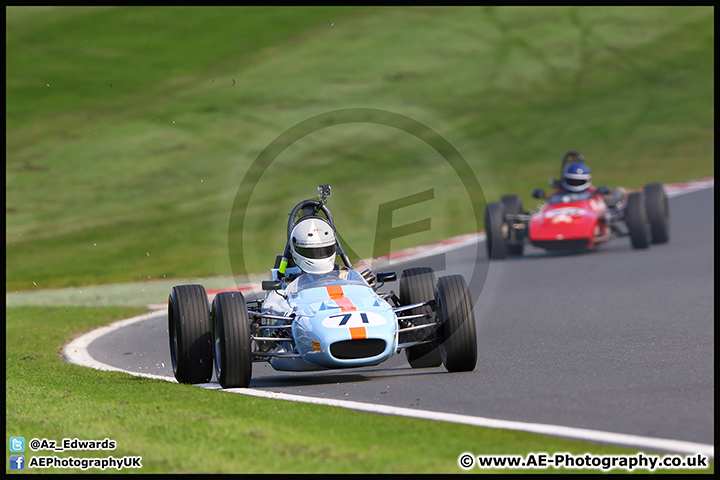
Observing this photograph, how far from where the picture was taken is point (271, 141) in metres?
37.7

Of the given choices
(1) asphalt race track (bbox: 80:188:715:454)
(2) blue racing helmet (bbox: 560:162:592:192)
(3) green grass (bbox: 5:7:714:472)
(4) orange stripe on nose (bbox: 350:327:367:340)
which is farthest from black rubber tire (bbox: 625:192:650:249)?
(4) orange stripe on nose (bbox: 350:327:367:340)

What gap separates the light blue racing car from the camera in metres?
8.54

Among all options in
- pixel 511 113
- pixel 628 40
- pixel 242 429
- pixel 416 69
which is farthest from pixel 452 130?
pixel 242 429

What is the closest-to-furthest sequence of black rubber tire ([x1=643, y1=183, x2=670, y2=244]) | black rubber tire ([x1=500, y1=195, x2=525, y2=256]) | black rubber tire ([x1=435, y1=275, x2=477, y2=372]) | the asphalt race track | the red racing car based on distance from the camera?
the asphalt race track, black rubber tire ([x1=435, y1=275, x2=477, y2=372]), the red racing car, black rubber tire ([x1=643, y1=183, x2=670, y2=244]), black rubber tire ([x1=500, y1=195, x2=525, y2=256])

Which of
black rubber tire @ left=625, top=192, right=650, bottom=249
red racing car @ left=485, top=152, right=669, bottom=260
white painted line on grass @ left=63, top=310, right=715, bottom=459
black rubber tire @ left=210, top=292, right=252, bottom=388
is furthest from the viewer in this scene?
black rubber tire @ left=625, top=192, right=650, bottom=249

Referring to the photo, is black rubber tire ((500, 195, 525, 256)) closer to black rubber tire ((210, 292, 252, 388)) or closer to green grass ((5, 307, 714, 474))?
black rubber tire ((210, 292, 252, 388))

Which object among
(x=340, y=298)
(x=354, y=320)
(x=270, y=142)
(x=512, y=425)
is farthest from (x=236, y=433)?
(x=270, y=142)

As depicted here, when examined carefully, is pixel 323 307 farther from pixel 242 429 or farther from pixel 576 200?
pixel 576 200

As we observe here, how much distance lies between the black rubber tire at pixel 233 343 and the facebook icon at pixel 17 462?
259 cm

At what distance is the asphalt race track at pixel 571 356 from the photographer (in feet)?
23.5

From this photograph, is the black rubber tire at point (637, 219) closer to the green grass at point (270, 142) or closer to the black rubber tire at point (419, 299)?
the green grass at point (270, 142)

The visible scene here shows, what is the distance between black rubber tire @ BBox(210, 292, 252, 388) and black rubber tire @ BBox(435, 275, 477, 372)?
1651 mm

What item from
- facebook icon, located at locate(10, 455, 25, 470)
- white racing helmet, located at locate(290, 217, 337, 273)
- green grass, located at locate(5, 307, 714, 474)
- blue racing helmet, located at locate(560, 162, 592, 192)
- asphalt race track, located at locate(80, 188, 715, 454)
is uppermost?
blue racing helmet, located at locate(560, 162, 592, 192)

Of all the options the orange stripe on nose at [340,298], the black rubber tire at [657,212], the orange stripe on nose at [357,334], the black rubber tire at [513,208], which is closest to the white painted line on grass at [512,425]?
the orange stripe on nose at [357,334]
